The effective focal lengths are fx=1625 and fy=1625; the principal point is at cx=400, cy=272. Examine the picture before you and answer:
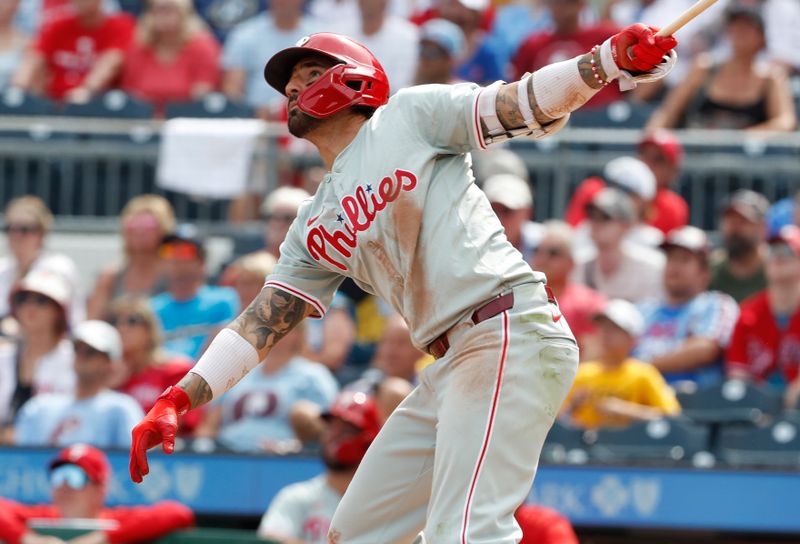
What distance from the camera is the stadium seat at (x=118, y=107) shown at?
11367mm

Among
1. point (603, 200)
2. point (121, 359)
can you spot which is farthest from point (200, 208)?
point (603, 200)

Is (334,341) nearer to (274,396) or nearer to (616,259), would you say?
(274,396)

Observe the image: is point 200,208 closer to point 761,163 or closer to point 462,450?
point 761,163

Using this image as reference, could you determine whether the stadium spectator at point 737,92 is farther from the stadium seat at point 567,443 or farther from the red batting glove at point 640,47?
the red batting glove at point 640,47

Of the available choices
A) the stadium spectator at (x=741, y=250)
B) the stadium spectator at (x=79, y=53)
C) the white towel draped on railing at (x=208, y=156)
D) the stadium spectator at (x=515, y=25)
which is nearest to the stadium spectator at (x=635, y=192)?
the stadium spectator at (x=741, y=250)

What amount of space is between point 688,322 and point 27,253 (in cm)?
418

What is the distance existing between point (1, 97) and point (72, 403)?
381cm

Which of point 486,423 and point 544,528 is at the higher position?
point 486,423

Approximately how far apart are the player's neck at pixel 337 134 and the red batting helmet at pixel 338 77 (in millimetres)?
87

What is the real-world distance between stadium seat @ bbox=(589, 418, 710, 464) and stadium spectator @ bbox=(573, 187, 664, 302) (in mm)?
1439

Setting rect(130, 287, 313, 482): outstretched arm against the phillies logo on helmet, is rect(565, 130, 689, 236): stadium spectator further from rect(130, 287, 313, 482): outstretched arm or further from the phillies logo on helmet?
the phillies logo on helmet

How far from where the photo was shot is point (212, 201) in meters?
11.4

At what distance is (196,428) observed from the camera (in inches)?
360

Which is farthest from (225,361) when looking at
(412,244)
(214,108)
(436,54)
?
(214,108)
